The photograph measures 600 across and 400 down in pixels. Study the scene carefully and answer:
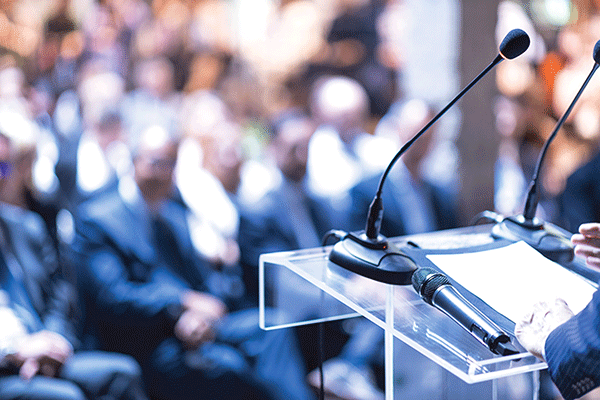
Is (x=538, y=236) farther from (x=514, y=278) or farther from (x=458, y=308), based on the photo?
(x=458, y=308)

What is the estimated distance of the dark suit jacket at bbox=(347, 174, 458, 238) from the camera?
2.90 metres

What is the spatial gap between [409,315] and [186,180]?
172 cm

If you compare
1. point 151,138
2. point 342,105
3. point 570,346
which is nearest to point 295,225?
point 342,105

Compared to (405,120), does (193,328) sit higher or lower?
lower

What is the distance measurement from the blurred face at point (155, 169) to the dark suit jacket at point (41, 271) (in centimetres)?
44

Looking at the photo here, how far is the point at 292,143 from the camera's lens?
2752 mm

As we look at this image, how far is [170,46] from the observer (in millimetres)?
2486

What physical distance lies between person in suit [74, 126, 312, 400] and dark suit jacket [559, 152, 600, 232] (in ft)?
7.11

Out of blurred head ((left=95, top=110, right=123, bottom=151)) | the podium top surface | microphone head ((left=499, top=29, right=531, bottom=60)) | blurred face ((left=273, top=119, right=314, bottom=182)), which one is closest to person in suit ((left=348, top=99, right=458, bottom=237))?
blurred face ((left=273, top=119, right=314, bottom=182))

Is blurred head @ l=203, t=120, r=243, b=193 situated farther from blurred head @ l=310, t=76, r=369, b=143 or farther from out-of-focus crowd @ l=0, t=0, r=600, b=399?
blurred head @ l=310, t=76, r=369, b=143

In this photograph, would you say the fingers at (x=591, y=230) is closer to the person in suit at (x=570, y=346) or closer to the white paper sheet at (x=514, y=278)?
the white paper sheet at (x=514, y=278)

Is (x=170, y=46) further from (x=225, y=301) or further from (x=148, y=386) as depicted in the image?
(x=148, y=386)

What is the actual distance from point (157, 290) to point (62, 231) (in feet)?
1.53

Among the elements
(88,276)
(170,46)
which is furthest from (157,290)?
(170,46)
